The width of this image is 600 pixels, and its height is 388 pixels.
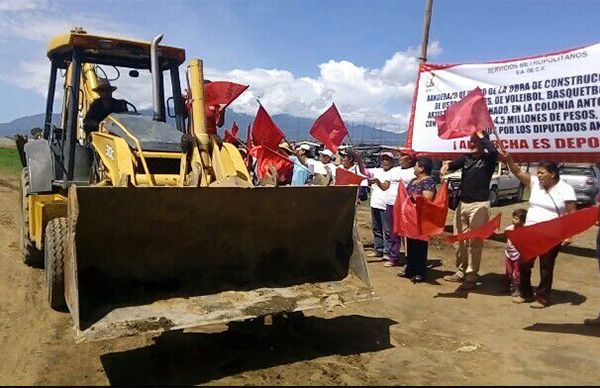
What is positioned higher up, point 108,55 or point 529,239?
point 108,55

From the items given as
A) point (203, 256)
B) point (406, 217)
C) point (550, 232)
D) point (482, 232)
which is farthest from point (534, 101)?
point (203, 256)

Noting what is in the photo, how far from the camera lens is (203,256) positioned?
494 cm

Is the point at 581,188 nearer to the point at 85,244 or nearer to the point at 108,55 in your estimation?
the point at 108,55

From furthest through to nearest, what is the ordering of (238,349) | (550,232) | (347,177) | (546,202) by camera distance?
(347,177) < (546,202) < (550,232) < (238,349)

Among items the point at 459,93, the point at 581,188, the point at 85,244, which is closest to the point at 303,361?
the point at 85,244

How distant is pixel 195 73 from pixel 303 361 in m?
3.15

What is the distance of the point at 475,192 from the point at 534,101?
3250 millimetres

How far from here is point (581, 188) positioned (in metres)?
17.3

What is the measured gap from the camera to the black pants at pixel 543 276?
20.4 ft

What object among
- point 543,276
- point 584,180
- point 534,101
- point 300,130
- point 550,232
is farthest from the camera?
point 300,130

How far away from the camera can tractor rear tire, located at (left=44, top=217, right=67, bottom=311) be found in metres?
5.32

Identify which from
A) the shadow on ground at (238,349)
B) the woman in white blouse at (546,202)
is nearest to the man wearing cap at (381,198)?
the woman in white blouse at (546,202)

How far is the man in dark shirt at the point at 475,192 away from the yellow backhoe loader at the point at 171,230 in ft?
7.43

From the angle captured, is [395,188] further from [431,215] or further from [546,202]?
[546,202]
